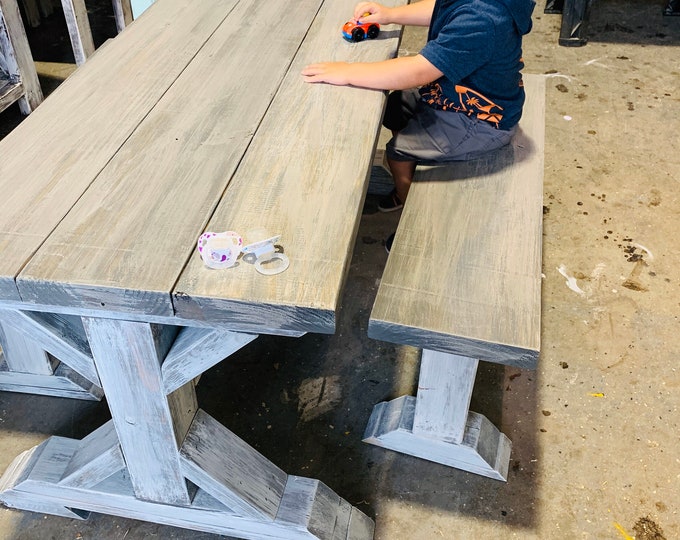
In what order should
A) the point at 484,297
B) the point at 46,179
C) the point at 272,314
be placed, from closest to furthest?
the point at 272,314
the point at 46,179
the point at 484,297

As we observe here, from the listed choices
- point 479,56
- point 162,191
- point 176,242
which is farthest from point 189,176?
point 479,56

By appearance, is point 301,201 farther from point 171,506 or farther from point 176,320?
point 171,506

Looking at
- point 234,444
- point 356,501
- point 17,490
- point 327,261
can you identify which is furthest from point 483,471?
point 17,490

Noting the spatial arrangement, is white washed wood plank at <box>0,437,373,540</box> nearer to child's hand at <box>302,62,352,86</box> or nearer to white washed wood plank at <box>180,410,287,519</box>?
white washed wood plank at <box>180,410,287,519</box>

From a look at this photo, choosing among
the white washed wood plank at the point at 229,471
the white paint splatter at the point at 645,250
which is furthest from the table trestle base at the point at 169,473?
the white paint splatter at the point at 645,250

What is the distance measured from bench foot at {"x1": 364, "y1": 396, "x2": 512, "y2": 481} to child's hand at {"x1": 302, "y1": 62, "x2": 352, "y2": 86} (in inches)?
34.2

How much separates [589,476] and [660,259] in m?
1.01

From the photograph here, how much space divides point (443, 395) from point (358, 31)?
41.0 inches

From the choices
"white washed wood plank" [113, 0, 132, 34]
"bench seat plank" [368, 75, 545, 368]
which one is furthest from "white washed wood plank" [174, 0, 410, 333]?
"white washed wood plank" [113, 0, 132, 34]

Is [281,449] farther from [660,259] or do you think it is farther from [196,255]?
[660,259]

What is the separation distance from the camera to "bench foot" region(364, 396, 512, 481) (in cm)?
178

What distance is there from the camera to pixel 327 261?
118 cm

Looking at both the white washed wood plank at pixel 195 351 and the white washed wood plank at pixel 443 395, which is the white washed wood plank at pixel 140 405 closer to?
the white washed wood plank at pixel 195 351

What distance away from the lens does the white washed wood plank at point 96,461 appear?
1568 mm
